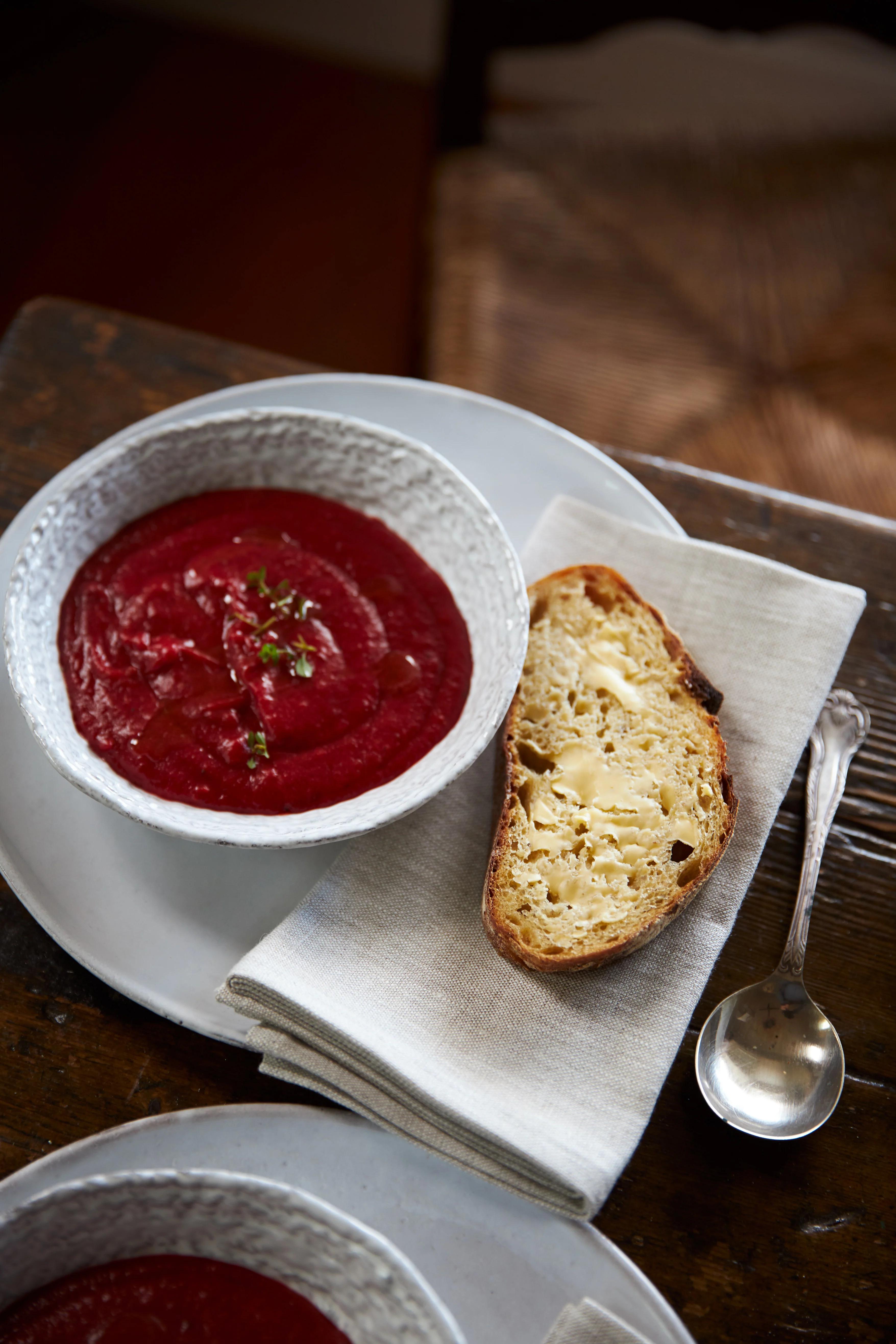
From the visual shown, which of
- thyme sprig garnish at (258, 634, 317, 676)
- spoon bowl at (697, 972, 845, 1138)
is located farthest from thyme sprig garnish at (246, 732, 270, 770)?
spoon bowl at (697, 972, 845, 1138)

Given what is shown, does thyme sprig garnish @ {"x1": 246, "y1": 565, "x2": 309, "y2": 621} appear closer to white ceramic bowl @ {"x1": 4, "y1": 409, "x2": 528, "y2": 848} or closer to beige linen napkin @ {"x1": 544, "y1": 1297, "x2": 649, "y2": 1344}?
white ceramic bowl @ {"x1": 4, "y1": 409, "x2": 528, "y2": 848}

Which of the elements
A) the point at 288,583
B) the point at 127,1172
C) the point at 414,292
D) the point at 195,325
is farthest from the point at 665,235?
the point at 127,1172

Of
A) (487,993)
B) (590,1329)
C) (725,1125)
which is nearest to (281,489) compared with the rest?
(487,993)

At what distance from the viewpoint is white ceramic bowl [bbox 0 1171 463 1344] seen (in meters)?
1.28

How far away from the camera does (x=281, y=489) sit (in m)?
2.07

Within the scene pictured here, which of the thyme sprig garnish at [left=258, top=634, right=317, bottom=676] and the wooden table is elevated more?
the thyme sprig garnish at [left=258, top=634, right=317, bottom=676]

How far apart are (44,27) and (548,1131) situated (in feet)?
21.0

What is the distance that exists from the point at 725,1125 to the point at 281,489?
4.93 ft

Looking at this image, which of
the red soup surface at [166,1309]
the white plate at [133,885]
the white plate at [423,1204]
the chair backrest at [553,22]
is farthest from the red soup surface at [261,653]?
the chair backrest at [553,22]

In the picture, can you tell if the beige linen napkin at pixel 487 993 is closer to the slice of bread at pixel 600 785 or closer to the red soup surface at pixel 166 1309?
the slice of bread at pixel 600 785

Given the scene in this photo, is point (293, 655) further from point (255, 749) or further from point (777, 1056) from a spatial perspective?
point (777, 1056)

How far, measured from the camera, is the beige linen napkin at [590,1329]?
1.43 m

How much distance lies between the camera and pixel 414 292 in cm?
506

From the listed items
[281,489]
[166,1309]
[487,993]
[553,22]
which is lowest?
[166,1309]
